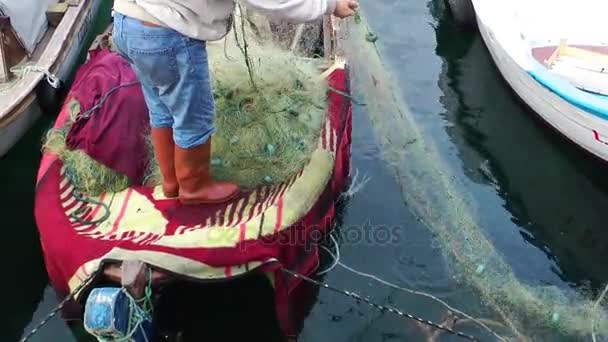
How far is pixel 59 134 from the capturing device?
478cm

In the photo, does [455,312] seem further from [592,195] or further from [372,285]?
[592,195]

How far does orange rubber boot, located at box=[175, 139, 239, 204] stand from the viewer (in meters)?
4.08

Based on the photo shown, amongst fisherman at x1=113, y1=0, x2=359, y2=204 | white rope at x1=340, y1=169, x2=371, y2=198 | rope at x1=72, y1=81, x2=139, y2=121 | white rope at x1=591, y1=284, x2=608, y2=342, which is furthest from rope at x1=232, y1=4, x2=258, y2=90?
white rope at x1=591, y1=284, x2=608, y2=342

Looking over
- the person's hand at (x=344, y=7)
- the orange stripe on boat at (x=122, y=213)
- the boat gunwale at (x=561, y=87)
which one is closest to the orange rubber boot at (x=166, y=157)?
the orange stripe on boat at (x=122, y=213)

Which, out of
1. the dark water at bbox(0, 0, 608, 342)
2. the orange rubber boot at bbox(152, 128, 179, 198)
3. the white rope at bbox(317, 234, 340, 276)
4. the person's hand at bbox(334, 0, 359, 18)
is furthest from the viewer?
the white rope at bbox(317, 234, 340, 276)

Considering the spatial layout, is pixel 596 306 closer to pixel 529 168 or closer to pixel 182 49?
pixel 529 168

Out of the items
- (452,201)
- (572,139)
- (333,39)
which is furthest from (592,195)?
(333,39)

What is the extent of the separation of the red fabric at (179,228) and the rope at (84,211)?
7 centimetres

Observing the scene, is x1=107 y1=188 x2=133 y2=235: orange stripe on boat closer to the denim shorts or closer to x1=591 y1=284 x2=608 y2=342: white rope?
the denim shorts

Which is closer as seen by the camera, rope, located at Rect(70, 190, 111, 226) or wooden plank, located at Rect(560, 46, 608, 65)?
rope, located at Rect(70, 190, 111, 226)

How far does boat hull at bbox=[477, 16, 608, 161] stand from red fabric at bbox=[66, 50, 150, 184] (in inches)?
135

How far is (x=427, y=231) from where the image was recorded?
563cm

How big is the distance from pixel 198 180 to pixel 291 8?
1.29 meters

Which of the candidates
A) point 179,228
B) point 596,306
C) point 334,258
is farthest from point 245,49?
point 596,306
